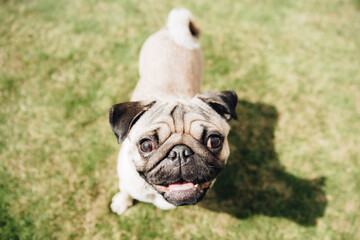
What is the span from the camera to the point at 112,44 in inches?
226

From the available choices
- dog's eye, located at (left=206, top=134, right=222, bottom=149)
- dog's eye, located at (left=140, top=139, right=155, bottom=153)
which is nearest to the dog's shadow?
dog's eye, located at (left=206, top=134, right=222, bottom=149)

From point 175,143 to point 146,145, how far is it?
0.32 meters

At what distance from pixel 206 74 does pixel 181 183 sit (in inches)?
133

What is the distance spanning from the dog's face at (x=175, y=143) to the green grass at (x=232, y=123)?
66.0 inches

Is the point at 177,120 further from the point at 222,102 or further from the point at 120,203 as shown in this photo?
the point at 120,203

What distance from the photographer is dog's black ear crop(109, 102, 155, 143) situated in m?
2.75

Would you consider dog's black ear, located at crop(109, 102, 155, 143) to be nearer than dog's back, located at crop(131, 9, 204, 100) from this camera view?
Yes

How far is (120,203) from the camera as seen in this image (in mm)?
4020

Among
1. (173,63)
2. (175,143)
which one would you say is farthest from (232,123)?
(175,143)

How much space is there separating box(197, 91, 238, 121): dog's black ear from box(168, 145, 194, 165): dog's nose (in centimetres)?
72

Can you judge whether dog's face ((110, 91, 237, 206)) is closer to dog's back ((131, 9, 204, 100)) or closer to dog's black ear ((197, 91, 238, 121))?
dog's black ear ((197, 91, 238, 121))

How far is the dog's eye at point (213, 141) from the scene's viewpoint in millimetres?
2790

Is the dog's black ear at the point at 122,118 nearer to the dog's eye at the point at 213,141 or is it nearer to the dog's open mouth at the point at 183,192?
the dog's open mouth at the point at 183,192

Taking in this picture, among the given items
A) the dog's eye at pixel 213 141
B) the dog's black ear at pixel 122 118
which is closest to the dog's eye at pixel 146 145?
the dog's black ear at pixel 122 118
